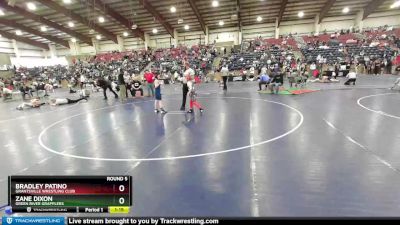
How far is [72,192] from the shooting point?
1.85m

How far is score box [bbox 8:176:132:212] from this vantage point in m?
1.83

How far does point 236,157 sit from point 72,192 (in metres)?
3.57

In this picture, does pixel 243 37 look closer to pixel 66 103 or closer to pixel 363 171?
pixel 66 103

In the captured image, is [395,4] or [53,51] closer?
[395,4]

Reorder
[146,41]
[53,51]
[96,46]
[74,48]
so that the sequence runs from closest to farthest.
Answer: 1. [146,41]
2. [96,46]
3. [74,48]
4. [53,51]

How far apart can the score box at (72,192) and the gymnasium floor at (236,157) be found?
154cm

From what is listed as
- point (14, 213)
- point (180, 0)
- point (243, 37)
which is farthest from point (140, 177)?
point (243, 37)

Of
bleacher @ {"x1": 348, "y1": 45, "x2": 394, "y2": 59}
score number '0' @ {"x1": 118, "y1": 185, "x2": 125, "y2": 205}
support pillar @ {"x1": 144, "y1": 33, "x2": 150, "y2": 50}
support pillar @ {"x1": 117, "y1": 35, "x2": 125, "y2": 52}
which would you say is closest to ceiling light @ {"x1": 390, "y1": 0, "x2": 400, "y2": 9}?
bleacher @ {"x1": 348, "y1": 45, "x2": 394, "y2": 59}

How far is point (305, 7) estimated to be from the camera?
31078 mm

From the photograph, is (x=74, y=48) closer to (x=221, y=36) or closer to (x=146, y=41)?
(x=146, y=41)

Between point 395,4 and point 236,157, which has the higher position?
point 395,4

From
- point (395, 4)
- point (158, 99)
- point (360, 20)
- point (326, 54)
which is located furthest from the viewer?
point (360, 20)

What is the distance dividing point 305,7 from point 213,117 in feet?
94.9

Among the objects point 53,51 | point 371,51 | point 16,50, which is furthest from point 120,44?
point 371,51
